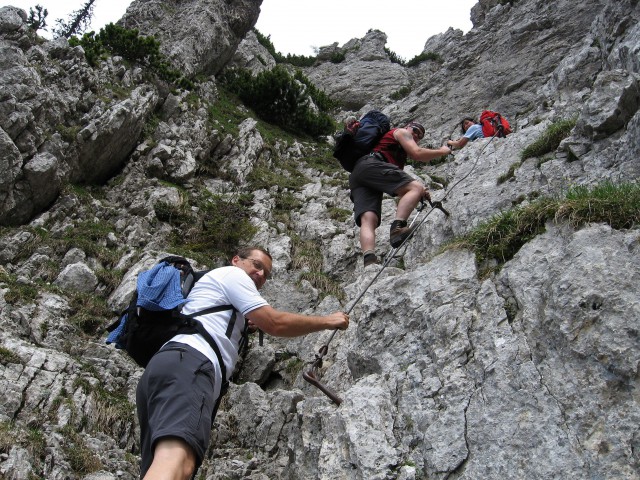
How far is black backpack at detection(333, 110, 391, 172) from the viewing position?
346 inches

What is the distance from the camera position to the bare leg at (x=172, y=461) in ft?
10.8

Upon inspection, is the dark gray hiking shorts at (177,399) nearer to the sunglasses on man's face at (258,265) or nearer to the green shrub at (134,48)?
the sunglasses on man's face at (258,265)

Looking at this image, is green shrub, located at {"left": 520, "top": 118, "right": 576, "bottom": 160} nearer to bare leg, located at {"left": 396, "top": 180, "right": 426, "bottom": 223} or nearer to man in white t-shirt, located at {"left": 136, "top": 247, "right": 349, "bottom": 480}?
bare leg, located at {"left": 396, "top": 180, "right": 426, "bottom": 223}

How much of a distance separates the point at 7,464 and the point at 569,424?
5.48m

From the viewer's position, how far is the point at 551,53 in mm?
19797

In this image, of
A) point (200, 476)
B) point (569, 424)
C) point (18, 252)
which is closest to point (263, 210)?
point (18, 252)

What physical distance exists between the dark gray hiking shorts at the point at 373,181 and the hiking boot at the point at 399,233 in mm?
603

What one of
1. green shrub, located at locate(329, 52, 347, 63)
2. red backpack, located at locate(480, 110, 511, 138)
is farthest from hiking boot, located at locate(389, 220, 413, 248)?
green shrub, located at locate(329, 52, 347, 63)

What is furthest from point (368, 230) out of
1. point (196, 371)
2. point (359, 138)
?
point (196, 371)

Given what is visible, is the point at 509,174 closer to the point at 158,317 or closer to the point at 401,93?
the point at 158,317

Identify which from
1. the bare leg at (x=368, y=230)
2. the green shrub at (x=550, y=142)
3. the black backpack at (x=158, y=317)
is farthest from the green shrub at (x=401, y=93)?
the black backpack at (x=158, y=317)

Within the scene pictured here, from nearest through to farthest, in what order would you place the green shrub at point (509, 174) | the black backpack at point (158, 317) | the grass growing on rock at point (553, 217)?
the black backpack at point (158, 317) < the grass growing on rock at point (553, 217) < the green shrub at point (509, 174)

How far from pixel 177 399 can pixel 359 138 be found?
6.06 metres

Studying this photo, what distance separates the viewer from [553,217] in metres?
5.52
